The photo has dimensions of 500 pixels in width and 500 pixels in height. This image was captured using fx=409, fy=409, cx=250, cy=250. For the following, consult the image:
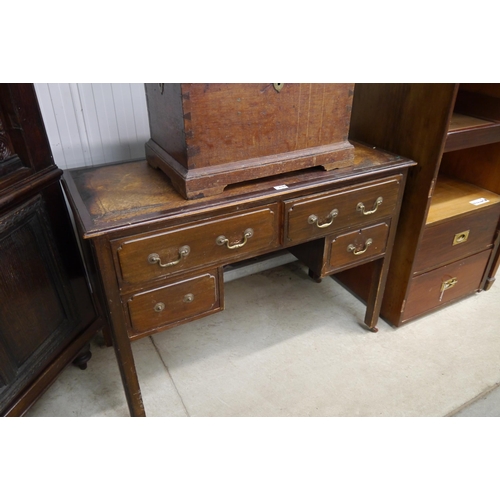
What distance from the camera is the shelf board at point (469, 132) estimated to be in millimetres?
1591

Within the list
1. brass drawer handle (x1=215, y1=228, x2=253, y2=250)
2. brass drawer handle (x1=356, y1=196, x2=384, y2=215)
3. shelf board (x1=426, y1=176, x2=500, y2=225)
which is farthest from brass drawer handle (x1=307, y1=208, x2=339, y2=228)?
shelf board (x1=426, y1=176, x2=500, y2=225)

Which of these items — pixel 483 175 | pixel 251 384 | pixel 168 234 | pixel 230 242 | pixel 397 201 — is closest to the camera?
pixel 168 234

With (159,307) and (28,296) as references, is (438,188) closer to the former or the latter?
(159,307)

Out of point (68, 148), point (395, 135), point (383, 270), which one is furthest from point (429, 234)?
point (68, 148)

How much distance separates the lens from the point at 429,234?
1794 mm

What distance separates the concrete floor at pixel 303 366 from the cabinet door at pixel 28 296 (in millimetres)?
299

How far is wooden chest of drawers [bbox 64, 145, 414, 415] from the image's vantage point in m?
1.20

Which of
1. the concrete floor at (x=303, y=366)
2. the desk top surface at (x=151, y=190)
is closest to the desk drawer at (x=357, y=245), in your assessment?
the desk top surface at (x=151, y=190)

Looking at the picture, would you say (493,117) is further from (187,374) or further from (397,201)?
(187,374)

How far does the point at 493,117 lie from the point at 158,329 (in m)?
1.62

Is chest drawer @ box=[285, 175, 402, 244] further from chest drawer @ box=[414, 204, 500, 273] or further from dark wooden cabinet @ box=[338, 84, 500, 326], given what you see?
chest drawer @ box=[414, 204, 500, 273]

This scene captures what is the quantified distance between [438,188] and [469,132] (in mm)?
447

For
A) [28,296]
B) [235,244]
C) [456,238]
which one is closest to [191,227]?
[235,244]

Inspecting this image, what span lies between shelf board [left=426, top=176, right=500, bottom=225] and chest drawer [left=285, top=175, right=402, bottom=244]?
30 cm
